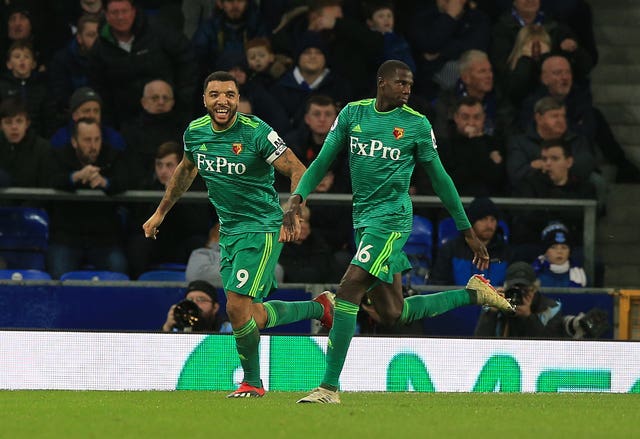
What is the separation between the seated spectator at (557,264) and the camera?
47.3 ft

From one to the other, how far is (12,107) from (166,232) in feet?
6.19

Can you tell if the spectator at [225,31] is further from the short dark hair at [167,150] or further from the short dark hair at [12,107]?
the short dark hair at [12,107]

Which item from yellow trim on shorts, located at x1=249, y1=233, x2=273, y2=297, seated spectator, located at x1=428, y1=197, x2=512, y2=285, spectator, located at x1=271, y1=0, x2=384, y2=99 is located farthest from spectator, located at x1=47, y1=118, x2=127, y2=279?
yellow trim on shorts, located at x1=249, y1=233, x2=273, y2=297

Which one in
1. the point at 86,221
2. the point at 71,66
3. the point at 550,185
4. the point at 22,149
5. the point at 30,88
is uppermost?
the point at 71,66

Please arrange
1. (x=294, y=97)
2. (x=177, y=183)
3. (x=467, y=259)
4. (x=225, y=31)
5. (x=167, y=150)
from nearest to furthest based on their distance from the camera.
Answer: (x=177, y=183)
(x=467, y=259)
(x=167, y=150)
(x=294, y=97)
(x=225, y=31)

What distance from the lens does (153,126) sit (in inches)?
605

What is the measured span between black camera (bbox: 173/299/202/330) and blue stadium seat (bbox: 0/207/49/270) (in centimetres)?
240

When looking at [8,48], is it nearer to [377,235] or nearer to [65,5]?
[65,5]

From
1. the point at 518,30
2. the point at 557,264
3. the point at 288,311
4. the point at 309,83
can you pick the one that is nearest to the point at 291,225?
the point at 288,311

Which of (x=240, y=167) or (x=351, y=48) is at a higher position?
(x=351, y=48)

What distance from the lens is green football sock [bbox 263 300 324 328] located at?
10.8 metres

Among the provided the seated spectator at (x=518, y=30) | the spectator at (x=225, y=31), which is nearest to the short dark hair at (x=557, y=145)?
the seated spectator at (x=518, y=30)

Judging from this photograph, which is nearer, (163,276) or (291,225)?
(291,225)

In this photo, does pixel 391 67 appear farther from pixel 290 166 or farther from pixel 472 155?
pixel 472 155
